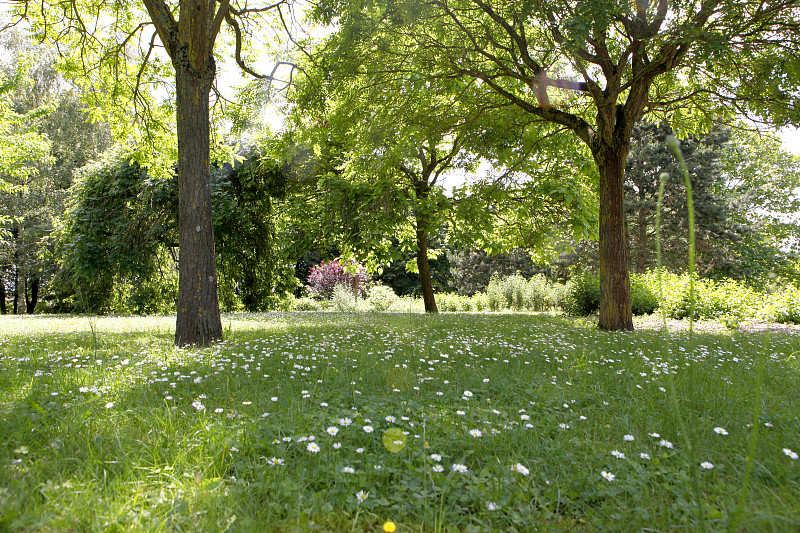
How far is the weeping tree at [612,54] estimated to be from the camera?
21.7 ft

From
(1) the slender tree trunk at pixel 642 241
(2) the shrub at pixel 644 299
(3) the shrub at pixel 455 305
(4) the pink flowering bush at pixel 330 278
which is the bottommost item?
(3) the shrub at pixel 455 305

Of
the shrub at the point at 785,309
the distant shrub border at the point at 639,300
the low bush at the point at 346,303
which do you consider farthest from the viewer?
the low bush at the point at 346,303

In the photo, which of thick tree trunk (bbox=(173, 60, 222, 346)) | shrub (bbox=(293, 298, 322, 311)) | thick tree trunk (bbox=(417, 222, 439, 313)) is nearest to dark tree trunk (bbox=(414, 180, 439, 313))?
thick tree trunk (bbox=(417, 222, 439, 313))

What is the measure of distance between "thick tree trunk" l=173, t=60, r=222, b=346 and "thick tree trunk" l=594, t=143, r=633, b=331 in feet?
24.9

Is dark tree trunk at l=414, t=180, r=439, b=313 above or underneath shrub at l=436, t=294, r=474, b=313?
above

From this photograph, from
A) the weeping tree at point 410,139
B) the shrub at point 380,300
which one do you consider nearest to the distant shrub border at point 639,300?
the shrub at point 380,300

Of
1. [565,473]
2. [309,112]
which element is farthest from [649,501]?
[309,112]

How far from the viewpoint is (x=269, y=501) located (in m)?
1.89

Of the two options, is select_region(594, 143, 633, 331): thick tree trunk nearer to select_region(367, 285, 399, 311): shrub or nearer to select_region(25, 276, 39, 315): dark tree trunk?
select_region(367, 285, 399, 311): shrub

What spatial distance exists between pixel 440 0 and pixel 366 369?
6.93 metres

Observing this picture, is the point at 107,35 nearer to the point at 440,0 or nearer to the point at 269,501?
the point at 440,0

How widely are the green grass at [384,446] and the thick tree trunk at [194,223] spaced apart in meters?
1.48

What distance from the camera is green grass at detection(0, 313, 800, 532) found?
5.92ft

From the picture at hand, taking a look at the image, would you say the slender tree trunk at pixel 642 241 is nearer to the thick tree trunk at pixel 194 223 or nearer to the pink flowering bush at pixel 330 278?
the pink flowering bush at pixel 330 278
